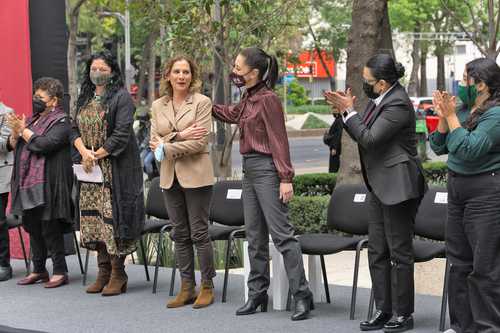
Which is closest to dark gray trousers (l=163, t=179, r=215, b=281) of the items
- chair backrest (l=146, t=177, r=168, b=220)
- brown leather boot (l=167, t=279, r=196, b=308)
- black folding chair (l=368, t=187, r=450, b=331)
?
brown leather boot (l=167, t=279, r=196, b=308)

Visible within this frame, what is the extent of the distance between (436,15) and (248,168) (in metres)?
43.5

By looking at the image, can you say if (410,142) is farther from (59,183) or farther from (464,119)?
(59,183)

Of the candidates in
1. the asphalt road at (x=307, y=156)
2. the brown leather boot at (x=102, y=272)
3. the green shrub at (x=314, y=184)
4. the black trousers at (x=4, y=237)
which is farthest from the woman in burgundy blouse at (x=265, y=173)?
the asphalt road at (x=307, y=156)

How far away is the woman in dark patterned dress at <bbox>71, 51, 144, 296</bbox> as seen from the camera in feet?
29.6

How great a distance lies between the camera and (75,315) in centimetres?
855

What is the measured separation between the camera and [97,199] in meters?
9.18

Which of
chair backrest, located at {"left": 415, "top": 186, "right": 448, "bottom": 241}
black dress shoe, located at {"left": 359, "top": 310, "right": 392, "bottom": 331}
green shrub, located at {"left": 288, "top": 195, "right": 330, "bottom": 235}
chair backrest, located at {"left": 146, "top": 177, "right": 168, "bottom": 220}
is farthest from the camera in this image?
green shrub, located at {"left": 288, "top": 195, "right": 330, "bottom": 235}

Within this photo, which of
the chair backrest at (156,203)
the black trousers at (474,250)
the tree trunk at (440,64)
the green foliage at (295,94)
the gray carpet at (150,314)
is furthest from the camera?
the green foliage at (295,94)

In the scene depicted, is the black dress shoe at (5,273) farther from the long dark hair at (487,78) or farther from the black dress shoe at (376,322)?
the long dark hair at (487,78)

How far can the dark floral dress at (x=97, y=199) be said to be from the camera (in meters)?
9.07

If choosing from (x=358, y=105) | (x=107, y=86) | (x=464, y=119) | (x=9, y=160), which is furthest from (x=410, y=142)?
(x=358, y=105)

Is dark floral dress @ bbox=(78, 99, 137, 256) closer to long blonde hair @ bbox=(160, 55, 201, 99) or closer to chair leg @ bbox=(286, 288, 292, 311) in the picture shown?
long blonde hair @ bbox=(160, 55, 201, 99)

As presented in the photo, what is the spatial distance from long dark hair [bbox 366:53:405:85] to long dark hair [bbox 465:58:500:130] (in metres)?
0.67

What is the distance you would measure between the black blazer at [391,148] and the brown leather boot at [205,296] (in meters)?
1.87
